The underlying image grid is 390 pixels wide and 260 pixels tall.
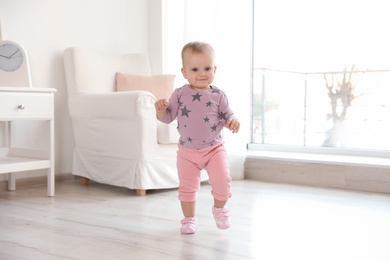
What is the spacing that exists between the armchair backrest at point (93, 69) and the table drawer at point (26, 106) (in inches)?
18.9

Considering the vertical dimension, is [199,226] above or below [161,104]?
below

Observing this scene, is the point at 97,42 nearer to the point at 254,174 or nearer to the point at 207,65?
the point at 254,174

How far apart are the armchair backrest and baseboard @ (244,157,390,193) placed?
3.59 ft

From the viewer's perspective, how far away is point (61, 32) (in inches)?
131

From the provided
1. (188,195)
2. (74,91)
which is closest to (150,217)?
(188,195)

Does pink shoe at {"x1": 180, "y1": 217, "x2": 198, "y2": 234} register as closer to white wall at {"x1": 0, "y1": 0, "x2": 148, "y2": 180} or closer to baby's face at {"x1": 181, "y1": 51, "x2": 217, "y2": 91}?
baby's face at {"x1": 181, "y1": 51, "x2": 217, "y2": 91}

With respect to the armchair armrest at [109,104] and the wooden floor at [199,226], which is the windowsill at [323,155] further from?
the armchair armrest at [109,104]

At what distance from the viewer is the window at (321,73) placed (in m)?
4.18

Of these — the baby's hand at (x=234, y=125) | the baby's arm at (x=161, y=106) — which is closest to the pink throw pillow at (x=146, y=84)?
the baby's arm at (x=161, y=106)

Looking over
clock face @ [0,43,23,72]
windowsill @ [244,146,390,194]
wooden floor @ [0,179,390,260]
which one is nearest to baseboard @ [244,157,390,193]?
windowsill @ [244,146,390,194]

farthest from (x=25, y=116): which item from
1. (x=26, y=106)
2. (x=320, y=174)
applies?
(x=320, y=174)

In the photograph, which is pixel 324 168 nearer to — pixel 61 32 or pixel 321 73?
pixel 321 73

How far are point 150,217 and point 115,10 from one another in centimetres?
194

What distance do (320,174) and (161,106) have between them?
1.58m
